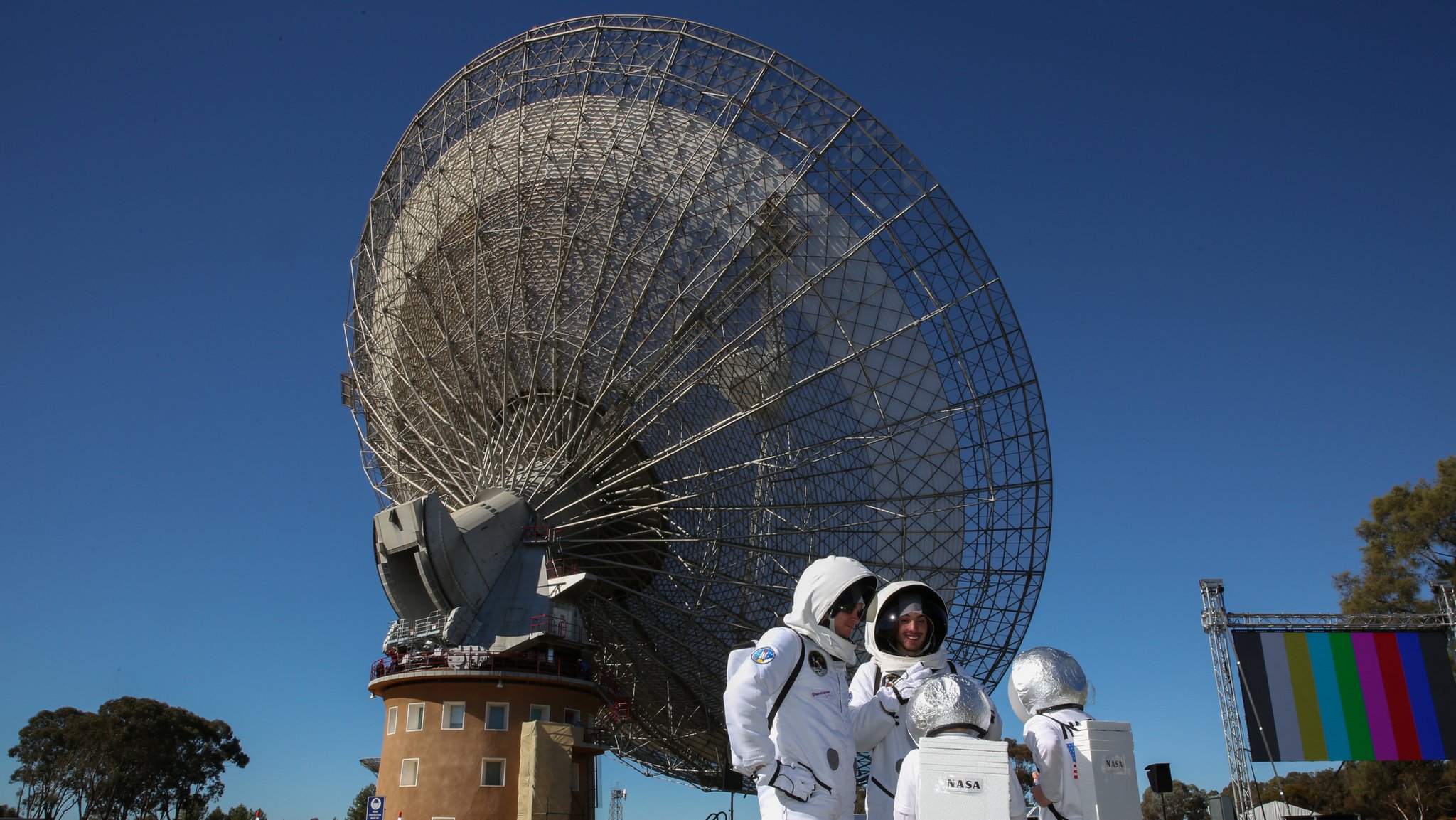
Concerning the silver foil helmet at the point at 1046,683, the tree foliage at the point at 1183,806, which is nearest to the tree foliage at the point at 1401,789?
the tree foliage at the point at 1183,806

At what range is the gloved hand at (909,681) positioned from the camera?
743cm

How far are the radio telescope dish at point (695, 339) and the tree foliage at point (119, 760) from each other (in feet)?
102

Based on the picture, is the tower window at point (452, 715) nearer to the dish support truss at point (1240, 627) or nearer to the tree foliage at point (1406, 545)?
the dish support truss at point (1240, 627)

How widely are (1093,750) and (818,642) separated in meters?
1.74

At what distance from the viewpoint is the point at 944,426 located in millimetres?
29578

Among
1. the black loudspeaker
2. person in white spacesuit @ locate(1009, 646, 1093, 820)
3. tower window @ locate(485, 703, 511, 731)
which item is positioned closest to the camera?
person in white spacesuit @ locate(1009, 646, 1093, 820)

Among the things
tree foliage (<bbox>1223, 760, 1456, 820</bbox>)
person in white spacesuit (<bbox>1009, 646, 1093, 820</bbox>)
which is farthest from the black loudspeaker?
tree foliage (<bbox>1223, 760, 1456, 820</bbox>)

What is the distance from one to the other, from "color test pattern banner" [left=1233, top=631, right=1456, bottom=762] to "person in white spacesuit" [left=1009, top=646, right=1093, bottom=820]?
29270 mm

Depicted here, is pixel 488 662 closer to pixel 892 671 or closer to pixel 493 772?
pixel 493 772

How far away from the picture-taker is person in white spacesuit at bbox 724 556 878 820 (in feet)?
20.9

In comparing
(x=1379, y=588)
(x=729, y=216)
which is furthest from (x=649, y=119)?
(x=1379, y=588)

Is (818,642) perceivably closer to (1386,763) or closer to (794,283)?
(794,283)

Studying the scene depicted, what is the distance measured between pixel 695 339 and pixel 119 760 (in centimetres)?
4298

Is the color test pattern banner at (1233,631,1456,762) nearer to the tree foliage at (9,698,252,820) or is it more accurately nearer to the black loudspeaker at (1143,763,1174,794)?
the black loudspeaker at (1143,763,1174,794)
